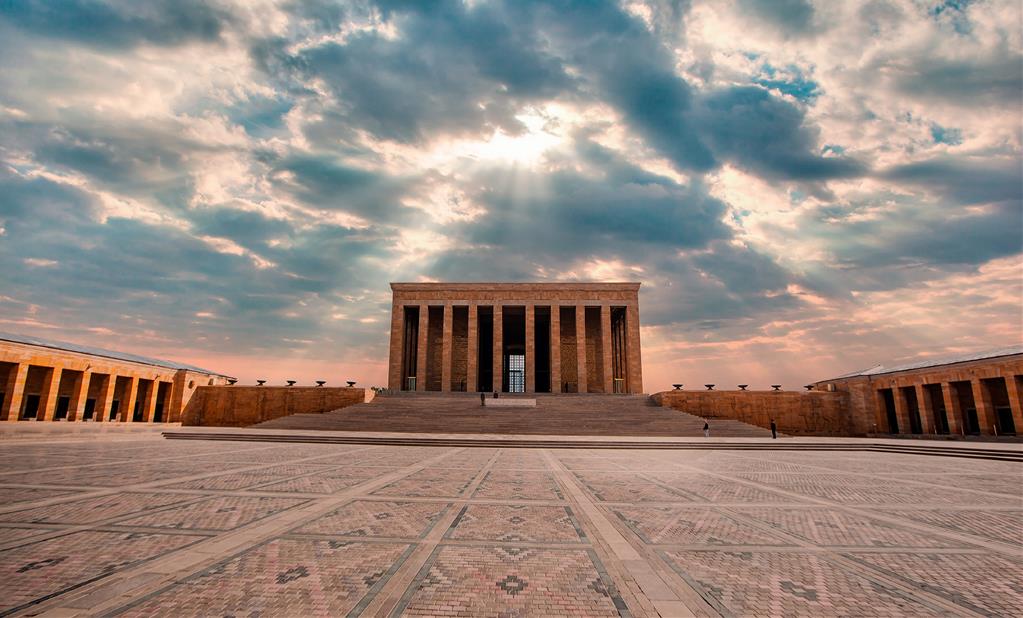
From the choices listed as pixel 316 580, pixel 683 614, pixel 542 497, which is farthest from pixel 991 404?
pixel 316 580

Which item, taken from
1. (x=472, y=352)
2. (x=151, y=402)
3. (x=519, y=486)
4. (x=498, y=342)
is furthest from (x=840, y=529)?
(x=151, y=402)

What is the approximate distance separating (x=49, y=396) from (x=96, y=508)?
36452 millimetres

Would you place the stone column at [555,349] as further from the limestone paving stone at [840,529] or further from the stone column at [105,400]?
the stone column at [105,400]

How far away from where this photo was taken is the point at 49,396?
105 feet

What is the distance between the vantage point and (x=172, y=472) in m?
10.7

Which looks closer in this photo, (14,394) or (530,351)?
(14,394)

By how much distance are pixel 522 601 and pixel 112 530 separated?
5349mm

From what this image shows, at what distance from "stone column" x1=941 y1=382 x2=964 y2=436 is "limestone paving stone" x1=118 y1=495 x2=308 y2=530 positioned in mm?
40833

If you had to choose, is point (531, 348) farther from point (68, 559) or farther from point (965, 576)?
point (68, 559)


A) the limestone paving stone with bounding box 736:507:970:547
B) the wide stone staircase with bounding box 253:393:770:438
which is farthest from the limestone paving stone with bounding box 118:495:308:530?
the wide stone staircase with bounding box 253:393:770:438

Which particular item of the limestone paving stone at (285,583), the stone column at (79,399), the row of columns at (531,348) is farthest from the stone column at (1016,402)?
the stone column at (79,399)

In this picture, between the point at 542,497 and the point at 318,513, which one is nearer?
the point at 318,513

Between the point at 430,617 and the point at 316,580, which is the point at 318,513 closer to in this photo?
the point at 316,580

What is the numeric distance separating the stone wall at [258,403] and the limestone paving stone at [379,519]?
29.3 meters
